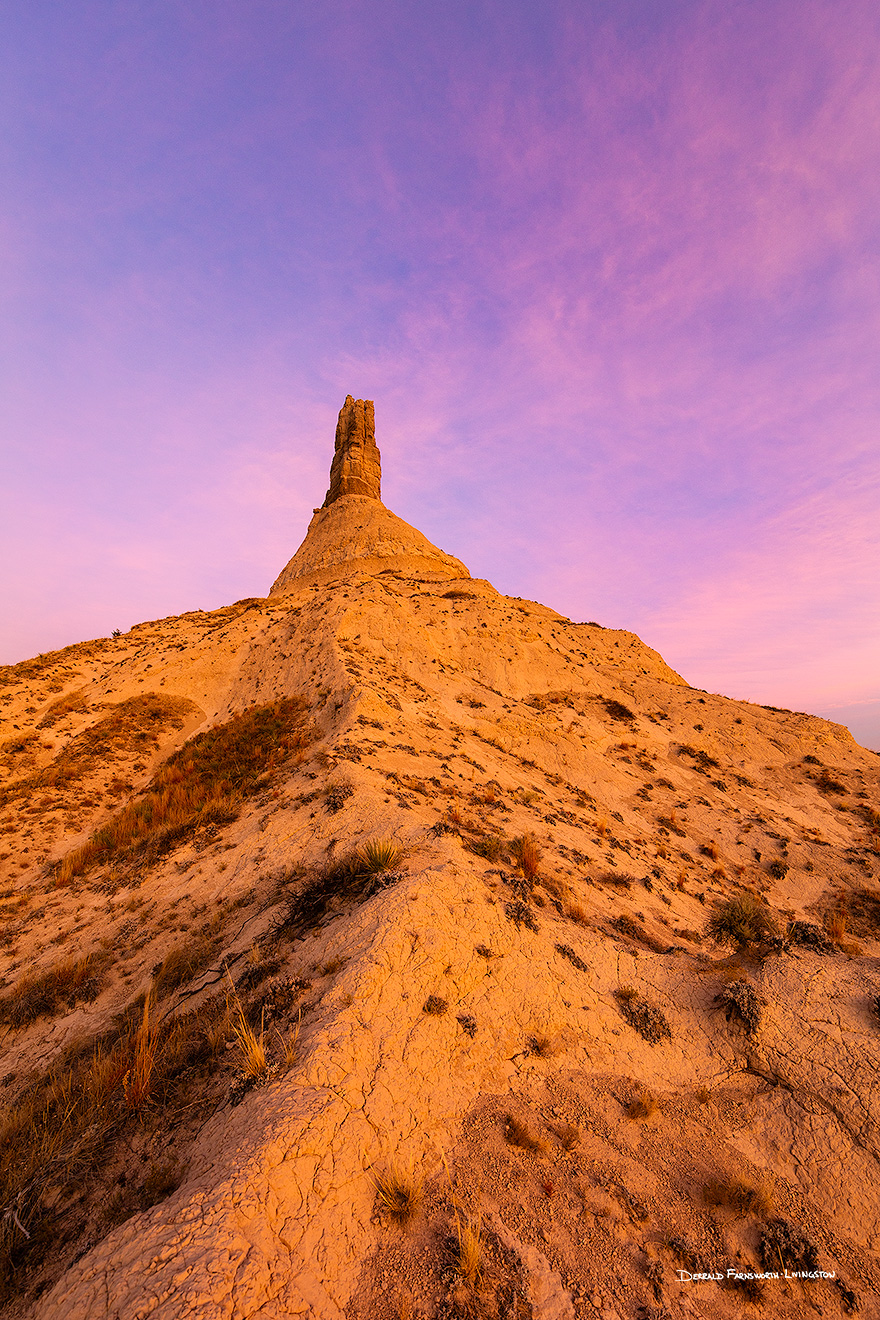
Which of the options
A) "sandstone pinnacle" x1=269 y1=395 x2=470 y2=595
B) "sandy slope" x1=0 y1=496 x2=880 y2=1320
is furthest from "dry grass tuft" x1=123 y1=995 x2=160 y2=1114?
"sandstone pinnacle" x1=269 y1=395 x2=470 y2=595

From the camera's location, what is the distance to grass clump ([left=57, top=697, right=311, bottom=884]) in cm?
1321

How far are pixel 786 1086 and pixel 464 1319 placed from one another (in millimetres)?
4949

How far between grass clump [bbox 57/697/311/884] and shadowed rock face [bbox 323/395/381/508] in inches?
1659

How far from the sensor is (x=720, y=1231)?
15.1 feet

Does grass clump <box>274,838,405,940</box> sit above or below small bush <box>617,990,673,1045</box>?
above

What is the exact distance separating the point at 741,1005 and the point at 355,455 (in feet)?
195

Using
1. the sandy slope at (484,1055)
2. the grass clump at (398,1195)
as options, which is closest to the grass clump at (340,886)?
the sandy slope at (484,1055)

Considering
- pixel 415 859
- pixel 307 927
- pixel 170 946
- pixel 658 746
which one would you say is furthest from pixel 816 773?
pixel 170 946

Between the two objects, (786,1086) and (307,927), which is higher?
(307,927)

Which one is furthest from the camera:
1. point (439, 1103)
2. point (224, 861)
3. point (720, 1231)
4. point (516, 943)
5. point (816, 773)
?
point (816, 773)

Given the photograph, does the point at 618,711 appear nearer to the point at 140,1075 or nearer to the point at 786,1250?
the point at 786,1250

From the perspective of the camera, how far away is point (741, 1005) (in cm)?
696

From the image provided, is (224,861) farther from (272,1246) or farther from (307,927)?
(272,1246)

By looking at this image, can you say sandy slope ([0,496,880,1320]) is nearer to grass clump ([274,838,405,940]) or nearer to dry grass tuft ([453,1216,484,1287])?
dry grass tuft ([453,1216,484,1287])
